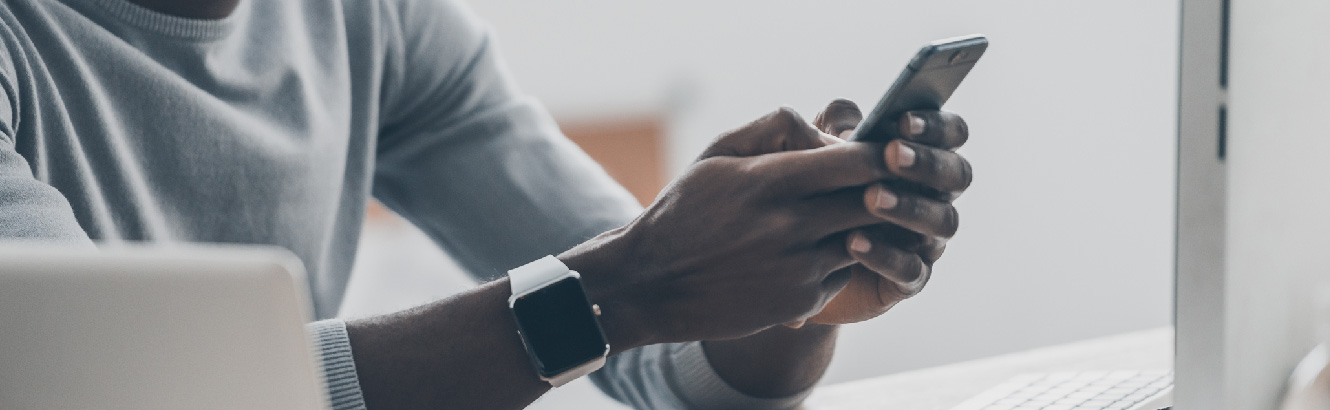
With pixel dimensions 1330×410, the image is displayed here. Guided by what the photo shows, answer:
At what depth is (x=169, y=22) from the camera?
0.84 metres

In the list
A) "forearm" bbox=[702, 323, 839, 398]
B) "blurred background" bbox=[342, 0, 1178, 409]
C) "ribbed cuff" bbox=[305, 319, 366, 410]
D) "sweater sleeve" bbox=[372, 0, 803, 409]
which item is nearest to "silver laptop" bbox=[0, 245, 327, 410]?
"ribbed cuff" bbox=[305, 319, 366, 410]

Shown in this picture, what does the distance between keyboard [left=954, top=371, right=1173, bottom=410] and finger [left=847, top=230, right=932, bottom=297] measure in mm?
159

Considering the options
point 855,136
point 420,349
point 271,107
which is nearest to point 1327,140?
point 855,136

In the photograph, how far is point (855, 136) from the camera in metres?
0.59

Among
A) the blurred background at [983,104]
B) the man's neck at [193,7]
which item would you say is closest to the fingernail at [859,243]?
the man's neck at [193,7]

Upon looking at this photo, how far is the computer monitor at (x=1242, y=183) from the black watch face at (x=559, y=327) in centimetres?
30

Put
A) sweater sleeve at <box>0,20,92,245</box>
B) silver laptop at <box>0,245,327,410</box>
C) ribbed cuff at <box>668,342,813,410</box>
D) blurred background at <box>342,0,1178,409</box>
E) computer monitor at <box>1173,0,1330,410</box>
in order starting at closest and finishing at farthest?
silver laptop at <box>0,245,327,410</box>, computer monitor at <box>1173,0,1330,410</box>, sweater sleeve at <box>0,20,92,245</box>, ribbed cuff at <box>668,342,813,410</box>, blurred background at <box>342,0,1178,409</box>

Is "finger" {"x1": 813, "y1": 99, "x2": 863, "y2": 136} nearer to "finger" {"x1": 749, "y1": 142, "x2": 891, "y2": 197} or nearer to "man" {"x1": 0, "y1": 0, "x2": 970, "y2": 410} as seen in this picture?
"man" {"x1": 0, "y1": 0, "x2": 970, "y2": 410}

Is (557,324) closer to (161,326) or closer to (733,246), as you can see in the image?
(733,246)

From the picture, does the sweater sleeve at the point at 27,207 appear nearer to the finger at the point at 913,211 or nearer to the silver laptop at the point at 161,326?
the silver laptop at the point at 161,326

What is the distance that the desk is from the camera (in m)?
0.83

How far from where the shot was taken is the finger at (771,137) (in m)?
0.61

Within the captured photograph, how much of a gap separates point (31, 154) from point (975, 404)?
0.70 metres

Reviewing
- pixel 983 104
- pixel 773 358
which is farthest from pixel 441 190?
pixel 983 104
